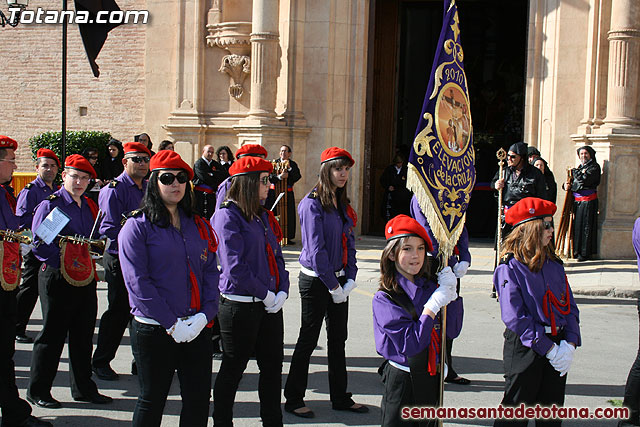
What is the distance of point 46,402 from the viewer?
254 inches

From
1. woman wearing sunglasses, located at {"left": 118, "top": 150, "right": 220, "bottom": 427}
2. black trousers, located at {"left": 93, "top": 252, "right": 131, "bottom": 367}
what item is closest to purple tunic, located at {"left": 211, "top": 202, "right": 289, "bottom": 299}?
woman wearing sunglasses, located at {"left": 118, "top": 150, "right": 220, "bottom": 427}

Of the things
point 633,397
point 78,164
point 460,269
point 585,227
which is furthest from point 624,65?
point 78,164

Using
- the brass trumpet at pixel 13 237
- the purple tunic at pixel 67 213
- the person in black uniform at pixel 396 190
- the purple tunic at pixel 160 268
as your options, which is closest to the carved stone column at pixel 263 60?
the person in black uniform at pixel 396 190

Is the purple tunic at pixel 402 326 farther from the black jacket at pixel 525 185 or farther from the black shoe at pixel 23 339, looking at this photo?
the black jacket at pixel 525 185

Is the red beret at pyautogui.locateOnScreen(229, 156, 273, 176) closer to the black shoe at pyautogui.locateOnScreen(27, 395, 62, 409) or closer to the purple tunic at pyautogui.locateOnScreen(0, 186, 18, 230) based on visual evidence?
the purple tunic at pyautogui.locateOnScreen(0, 186, 18, 230)

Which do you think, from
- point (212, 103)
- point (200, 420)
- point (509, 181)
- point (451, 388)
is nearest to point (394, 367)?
point (200, 420)

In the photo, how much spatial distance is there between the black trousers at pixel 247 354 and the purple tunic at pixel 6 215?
1.84 m

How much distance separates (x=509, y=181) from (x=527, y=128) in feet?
16.1

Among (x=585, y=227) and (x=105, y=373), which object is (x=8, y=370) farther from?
(x=585, y=227)

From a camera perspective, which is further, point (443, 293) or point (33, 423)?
point (33, 423)

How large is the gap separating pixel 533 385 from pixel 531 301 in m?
0.51

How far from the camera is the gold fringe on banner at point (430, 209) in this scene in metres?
5.34

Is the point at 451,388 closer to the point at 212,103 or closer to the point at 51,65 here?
the point at 212,103

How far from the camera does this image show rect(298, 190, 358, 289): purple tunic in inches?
254
